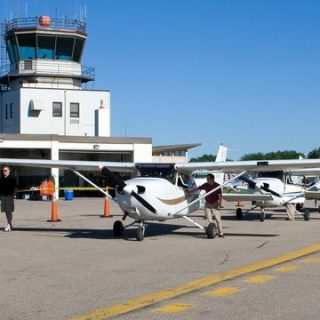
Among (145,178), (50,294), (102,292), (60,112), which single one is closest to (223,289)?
(102,292)

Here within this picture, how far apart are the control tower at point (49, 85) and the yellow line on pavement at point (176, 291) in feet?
125

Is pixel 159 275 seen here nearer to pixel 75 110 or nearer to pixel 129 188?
pixel 129 188

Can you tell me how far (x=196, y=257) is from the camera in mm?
12891

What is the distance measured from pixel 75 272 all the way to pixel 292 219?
14.5m

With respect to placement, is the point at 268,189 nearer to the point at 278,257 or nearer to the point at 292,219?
the point at 292,219

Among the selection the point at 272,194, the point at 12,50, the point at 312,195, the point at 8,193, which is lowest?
the point at 312,195

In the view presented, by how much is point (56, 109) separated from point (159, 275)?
40.3 m

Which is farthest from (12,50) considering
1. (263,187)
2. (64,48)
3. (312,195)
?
(263,187)

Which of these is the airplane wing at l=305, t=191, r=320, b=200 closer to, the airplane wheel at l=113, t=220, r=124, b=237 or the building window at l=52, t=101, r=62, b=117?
the airplane wheel at l=113, t=220, r=124, b=237

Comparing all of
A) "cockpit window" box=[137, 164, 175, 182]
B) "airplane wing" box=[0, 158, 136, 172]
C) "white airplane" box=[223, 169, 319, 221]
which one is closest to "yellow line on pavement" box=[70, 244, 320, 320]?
"cockpit window" box=[137, 164, 175, 182]

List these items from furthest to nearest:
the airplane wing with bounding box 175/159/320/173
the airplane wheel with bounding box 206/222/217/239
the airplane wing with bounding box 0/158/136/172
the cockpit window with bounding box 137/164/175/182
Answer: the airplane wing with bounding box 0/158/136/172, the airplane wing with bounding box 175/159/320/173, the cockpit window with bounding box 137/164/175/182, the airplane wheel with bounding box 206/222/217/239

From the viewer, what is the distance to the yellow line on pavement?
24.9ft

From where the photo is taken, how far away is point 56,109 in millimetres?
49562

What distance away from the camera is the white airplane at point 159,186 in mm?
15945
